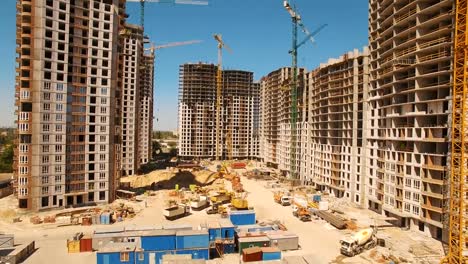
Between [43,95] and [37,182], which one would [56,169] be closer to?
[37,182]

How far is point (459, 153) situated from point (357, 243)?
19.7 meters

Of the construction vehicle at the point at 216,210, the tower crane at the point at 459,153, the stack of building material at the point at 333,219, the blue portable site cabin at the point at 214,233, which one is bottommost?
the construction vehicle at the point at 216,210

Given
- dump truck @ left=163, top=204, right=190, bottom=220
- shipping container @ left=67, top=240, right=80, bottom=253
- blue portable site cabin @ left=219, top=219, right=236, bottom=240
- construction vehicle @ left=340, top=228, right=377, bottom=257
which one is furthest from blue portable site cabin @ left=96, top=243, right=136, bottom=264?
construction vehicle @ left=340, top=228, right=377, bottom=257

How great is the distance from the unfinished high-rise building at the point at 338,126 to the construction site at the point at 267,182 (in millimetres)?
438

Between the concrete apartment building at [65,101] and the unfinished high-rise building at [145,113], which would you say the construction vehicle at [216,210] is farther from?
the unfinished high-rise building at [145,113]

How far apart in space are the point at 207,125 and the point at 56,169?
106 metres

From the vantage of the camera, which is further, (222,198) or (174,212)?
(222,198)

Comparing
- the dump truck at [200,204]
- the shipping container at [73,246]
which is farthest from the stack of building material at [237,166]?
the shipping container at [73,246]

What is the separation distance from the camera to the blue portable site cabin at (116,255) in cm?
4266

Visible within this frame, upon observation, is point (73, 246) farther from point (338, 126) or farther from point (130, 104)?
point (130, 104)

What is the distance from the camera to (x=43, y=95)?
72.5 m

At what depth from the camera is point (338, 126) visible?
9100 centimetres

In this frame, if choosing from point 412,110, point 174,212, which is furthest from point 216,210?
point 412,110

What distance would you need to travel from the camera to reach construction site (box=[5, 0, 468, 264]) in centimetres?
Answer: 4819
